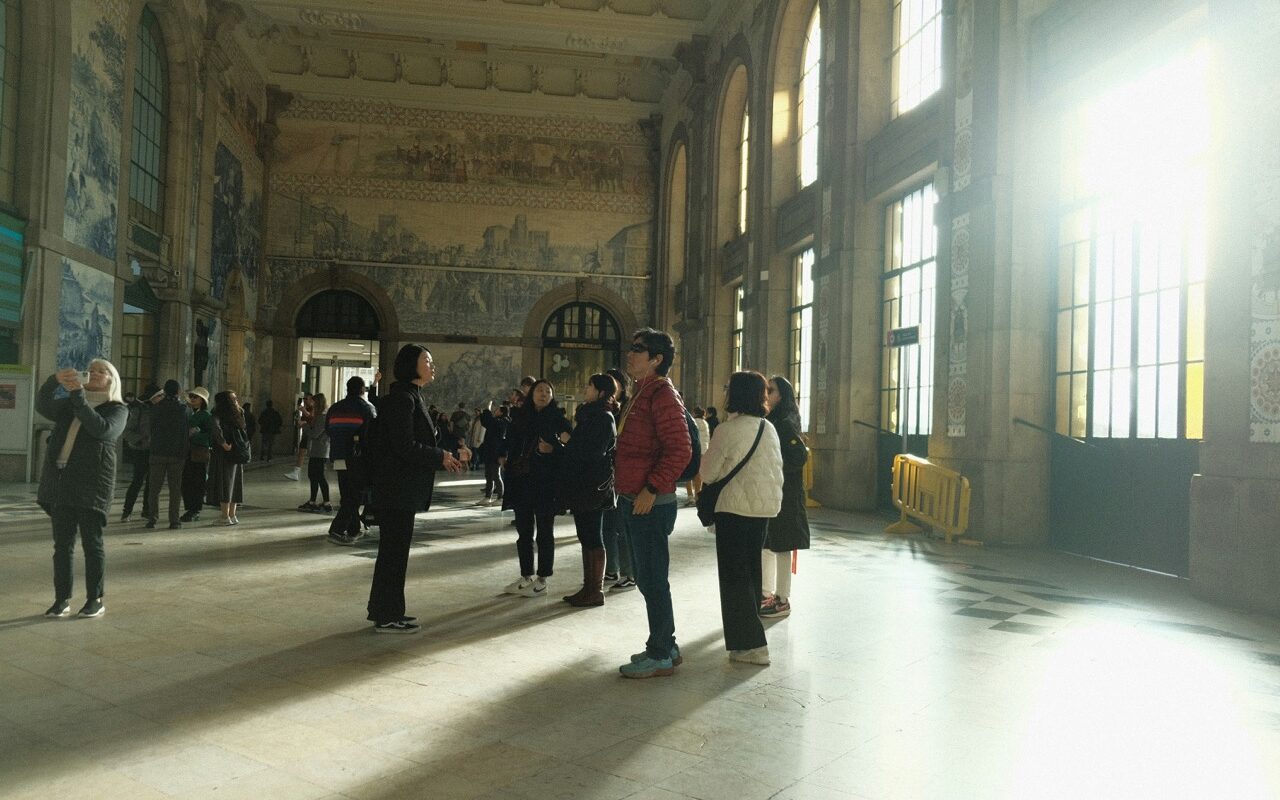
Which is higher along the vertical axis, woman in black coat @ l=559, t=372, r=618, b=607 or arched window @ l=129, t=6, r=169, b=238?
arched window @ l=129, t=6, r=169, b=238

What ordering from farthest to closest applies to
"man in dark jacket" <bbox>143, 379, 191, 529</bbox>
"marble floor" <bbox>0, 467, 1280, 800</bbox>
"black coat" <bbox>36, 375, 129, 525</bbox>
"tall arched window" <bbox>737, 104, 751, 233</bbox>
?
"tall arched window" <bbox>737, 104, 751, 233</bbox> → "man in dark jacket" <bbox>143, 379, 191, 529</bbox> → "black coat" <bbox>36, 375, 129, 525</bbox> → "marble floor" <bbox>0, 467, 1280, 800</bbox>

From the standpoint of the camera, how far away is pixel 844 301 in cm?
1455

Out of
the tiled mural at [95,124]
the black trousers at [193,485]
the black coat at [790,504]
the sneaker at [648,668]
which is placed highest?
the tiled mural at [95,124]

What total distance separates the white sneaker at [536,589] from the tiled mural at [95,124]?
38.0 ft

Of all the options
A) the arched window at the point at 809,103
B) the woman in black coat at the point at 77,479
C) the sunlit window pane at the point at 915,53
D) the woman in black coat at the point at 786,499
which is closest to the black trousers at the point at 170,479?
the woman in black coat at the point at 77,479

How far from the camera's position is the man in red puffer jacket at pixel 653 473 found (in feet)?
15.5

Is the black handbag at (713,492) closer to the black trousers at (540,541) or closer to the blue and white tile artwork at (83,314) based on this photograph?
the black trousers at (540,541)

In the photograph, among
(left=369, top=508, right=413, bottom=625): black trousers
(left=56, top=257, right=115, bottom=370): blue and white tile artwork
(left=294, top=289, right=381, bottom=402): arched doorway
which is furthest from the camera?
(left=294, top=289, right=381, bottom=402): arched doorway

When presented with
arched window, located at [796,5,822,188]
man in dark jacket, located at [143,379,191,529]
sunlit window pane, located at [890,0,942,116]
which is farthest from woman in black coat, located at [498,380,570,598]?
arched window, located at [796,5,822,188]

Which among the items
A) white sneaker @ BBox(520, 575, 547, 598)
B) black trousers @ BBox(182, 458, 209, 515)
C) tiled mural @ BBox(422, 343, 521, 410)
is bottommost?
white sneaker @ BBox(520, 575, 547, 598)

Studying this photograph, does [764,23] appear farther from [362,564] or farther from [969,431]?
[362,564]

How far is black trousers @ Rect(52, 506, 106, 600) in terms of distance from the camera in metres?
5.60

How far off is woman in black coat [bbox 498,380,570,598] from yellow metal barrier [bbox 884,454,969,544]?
5.11 m

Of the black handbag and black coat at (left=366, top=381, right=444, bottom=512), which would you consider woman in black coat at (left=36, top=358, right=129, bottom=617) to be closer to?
black coat at (left=366, top=381, right=444, bottom=512)
